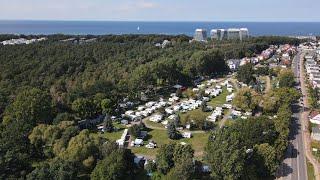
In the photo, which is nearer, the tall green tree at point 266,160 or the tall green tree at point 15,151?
the tall green tree at point 15,151

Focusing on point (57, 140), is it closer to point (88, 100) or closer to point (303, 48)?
point (88, 100)

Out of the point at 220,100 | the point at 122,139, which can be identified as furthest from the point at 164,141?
the point at 220,100

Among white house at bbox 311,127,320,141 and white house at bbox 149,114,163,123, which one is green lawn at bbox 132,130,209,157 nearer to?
white house at bbox 149,114,163,123

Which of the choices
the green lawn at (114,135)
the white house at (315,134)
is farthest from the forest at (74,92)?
the white house at (315,134)

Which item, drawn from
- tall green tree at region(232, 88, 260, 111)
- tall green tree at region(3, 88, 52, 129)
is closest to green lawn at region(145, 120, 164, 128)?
tall green tree at region(232, 88, 260, 111)

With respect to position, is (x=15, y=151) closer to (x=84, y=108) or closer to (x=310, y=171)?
(x=84, y=108)

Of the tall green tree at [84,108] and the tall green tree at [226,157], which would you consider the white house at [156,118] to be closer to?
the tall green tree at [84,108]
